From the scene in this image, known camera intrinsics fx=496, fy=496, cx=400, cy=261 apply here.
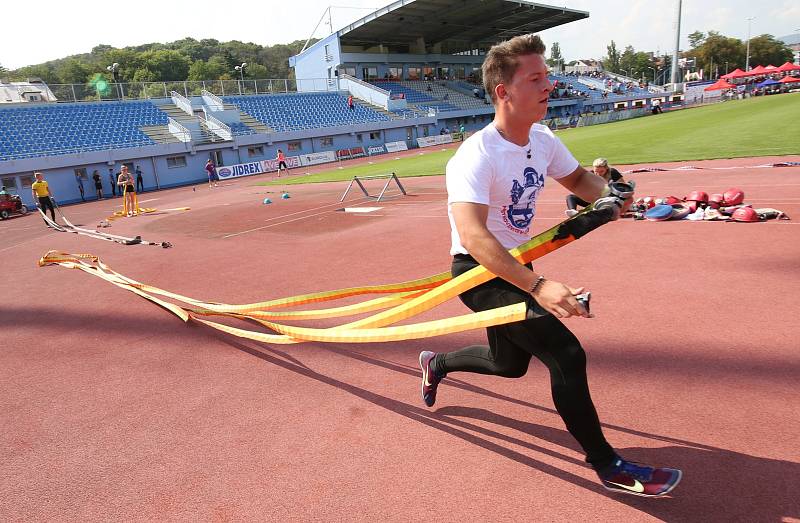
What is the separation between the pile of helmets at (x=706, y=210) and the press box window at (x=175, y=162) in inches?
1366

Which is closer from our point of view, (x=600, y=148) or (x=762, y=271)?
(x=762, y=271)

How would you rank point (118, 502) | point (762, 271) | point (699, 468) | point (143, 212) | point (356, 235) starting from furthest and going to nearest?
1. point (143, 212)
2. point (356, 235)
3. point (762, 271)
4. point (118, 502)
5. point (699, 468)

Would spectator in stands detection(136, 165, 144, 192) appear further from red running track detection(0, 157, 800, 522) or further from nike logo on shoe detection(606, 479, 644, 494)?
nike logo on shoe detection(606, 479, 644, 494)

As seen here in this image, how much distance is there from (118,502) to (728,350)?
190 inches

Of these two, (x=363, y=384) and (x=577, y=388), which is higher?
(x=577, y=388)

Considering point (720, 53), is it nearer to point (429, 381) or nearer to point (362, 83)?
point (362, 83)

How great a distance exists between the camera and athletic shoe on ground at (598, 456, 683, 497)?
2.58m

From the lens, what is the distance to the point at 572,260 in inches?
299

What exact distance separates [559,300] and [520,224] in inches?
30.6

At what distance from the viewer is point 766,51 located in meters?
125

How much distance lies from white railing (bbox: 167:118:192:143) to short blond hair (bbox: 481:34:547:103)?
3862cm

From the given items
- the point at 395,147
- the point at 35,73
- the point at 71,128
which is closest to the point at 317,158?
the point at 395,147

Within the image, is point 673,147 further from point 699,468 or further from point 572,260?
point 699,468

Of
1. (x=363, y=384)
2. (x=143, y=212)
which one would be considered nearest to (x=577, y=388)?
(x=363, y=384)
